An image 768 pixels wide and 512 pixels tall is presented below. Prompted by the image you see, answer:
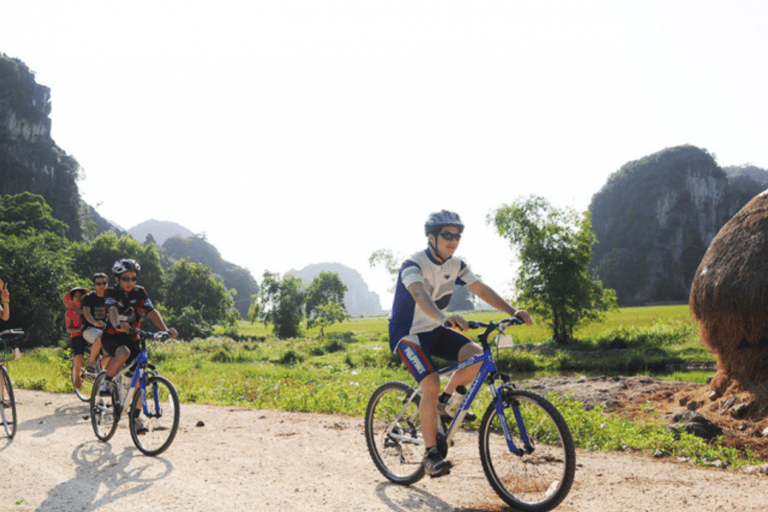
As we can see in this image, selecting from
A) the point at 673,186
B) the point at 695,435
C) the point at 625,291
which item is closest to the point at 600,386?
the point at 695,435

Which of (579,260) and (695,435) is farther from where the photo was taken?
(579,260)

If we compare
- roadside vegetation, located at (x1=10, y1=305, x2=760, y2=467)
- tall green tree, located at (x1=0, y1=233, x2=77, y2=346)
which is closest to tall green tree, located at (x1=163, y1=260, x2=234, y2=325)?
roadside vegetation, located at (x1=10, y1=305, x2=760, y2=467)

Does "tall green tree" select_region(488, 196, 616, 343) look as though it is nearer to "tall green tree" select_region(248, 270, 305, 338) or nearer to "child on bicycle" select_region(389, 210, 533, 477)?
"child on bicycle" select_region(389, 210, 533, 477)

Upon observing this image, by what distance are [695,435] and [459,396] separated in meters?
5.63

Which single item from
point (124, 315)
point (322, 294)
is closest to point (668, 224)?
point (322, 294)

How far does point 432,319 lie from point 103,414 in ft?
16.7

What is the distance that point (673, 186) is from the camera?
131 metres

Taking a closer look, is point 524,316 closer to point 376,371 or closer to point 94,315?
point 94,315

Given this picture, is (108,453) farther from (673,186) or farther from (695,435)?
(673,186)

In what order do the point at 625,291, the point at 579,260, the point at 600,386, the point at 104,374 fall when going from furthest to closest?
1. the point at 625,291
2. the point at 579,260
3. the point at 600,386
4. the point at 104,374

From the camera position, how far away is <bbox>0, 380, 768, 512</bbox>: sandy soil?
4016mm

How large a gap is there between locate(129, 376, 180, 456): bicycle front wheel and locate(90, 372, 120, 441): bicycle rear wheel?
0.57 meters

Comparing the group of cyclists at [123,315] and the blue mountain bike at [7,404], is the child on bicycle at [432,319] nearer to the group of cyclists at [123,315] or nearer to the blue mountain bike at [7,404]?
the group of cyclists at [123,315]

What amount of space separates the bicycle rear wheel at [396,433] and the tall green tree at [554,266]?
2960 cm
